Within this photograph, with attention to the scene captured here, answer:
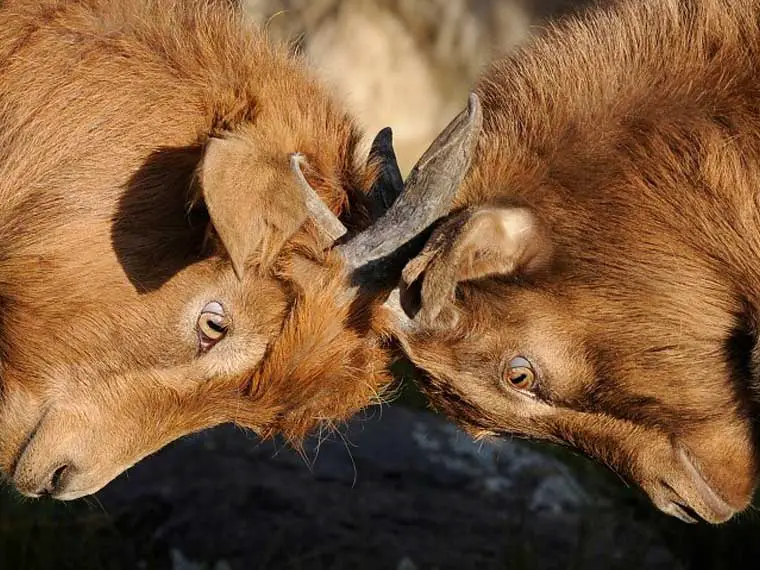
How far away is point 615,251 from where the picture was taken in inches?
195

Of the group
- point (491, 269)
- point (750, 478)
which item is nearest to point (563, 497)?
point (750, 478)

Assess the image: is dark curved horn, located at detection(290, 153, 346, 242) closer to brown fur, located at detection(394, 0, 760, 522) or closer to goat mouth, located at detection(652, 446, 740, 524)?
brown fur, located at detection(394, 0, 760, 522)

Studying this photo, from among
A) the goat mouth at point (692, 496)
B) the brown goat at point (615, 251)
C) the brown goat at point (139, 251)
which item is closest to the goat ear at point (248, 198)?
the brown goat at point (139, 251)

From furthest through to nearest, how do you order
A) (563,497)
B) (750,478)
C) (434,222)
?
(563,497) < (750,478) < (434,222)

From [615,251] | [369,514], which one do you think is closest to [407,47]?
[369,514]

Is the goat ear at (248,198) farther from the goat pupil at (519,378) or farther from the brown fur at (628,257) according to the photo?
the goat pupil at (519,378)

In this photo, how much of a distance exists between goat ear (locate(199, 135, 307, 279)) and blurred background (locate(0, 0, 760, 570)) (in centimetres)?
182

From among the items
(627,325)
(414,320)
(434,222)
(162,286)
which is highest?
(162,286)

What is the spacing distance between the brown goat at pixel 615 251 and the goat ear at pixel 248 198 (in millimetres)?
310

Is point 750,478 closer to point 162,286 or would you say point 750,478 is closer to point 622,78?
point 622,78

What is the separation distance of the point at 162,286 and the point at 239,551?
2473 millimetres

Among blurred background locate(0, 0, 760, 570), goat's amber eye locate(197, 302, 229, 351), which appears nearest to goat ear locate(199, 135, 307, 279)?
goat's amber eye locate(197, 302, 229, 351)

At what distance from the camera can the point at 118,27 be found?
519cm

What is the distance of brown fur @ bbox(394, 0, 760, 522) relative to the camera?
16.1ft
